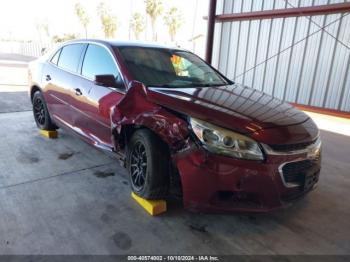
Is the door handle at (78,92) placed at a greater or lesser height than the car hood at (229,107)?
lesser

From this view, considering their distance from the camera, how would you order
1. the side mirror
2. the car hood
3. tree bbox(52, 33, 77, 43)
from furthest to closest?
tree bbox(52, 33, 77, 43) < the side mirror < the car hood

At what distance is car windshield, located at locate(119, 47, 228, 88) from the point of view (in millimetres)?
2793

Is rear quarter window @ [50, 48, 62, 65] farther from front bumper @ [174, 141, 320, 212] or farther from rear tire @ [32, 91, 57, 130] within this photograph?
front bumper @ [174, 141, 320, 212]

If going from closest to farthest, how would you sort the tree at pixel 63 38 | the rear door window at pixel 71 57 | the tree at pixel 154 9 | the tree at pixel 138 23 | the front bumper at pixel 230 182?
the front bumper at pixel 230 182 → the rear door window at pixel 71 57 → the tree at pixel 154 9 → the tree at pixel 63 38 → the tree at pixel 138 23

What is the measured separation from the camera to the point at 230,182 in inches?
77.8

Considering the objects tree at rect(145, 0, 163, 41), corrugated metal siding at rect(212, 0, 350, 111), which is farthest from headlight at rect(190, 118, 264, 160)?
tree at rect(145, 0, 163, 41)

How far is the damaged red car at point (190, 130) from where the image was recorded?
2000 mm

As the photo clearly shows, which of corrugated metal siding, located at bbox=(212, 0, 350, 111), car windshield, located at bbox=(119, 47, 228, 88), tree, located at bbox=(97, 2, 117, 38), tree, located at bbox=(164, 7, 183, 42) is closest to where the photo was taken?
car windshield, located at bbox=(119, 47, 228, 88)

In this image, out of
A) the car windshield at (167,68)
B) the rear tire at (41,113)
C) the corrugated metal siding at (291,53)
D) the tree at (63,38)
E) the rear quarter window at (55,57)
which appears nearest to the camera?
the car windshield at (167,68)

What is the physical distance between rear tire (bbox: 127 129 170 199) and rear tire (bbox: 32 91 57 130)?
2219mm

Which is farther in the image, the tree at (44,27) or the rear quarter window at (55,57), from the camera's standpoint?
the tree at (44,27)

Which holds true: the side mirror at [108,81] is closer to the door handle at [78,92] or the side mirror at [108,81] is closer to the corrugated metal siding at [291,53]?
the door handle at [78,92]

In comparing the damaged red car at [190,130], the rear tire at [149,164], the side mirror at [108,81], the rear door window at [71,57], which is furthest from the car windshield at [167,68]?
the rear door window at [71,57]

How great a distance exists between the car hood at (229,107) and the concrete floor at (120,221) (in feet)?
2.85
